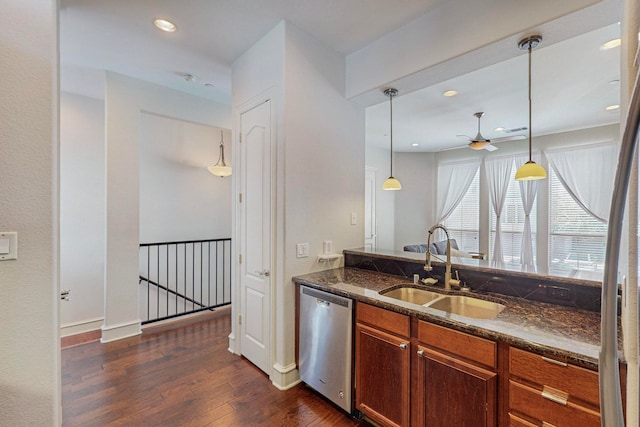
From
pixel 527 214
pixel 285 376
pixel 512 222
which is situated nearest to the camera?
pixel 285 376

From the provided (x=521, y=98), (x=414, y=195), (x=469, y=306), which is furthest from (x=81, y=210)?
(x=414, y=195)

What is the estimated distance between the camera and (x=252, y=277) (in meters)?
2.69

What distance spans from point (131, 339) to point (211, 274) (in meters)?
1.90

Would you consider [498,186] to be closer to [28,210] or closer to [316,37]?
[316,37]

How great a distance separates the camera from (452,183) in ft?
21.7

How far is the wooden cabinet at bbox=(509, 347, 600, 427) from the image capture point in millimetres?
1121

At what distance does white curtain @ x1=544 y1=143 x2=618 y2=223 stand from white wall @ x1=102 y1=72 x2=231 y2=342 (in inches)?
259

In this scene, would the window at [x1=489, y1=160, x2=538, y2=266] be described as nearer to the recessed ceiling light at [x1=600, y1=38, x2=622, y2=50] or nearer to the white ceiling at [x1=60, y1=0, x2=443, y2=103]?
the recessed ceiling light at [x1=600, y1=38, x2=622, y2=50]

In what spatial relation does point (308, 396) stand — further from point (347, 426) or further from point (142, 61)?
point (142, 61)

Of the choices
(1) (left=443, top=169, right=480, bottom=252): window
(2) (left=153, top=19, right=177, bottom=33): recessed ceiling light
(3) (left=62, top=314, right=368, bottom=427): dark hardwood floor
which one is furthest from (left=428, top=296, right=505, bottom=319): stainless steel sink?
(1) (left=443, top=169, right=480, bottom=252): window

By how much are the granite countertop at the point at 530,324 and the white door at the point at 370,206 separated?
166 inches

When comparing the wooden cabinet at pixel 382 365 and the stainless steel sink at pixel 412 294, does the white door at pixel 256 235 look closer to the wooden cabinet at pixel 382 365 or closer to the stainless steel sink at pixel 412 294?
the wooden cabinet at pixel 382 365

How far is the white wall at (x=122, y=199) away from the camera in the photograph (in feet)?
10.3

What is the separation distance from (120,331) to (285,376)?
7.02 ft
